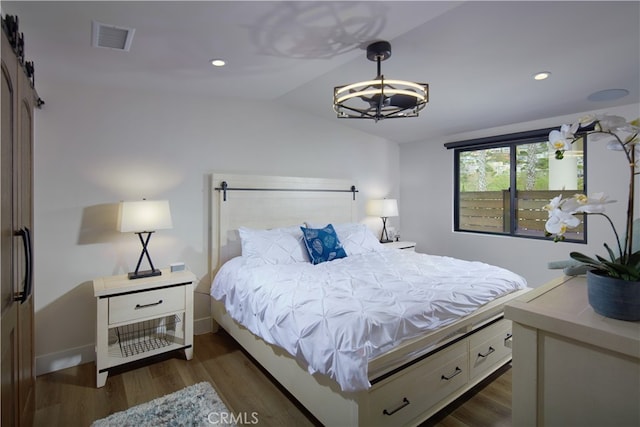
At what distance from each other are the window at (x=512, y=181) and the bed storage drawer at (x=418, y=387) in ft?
7.41

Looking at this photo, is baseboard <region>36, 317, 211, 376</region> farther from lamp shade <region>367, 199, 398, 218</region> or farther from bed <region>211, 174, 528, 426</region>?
lamp shade <region>367, 199, 398, 218</region>

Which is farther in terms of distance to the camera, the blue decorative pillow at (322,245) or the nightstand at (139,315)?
the blue decorative pillow at (322,245)

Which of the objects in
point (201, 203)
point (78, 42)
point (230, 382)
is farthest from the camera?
point (201, 203)

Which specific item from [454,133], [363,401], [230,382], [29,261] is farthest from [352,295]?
[454,133]

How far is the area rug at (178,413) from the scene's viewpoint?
197 cm

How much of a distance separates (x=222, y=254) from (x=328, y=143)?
1966mm

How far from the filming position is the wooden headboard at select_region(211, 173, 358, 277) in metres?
3.33

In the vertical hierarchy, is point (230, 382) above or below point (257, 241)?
below

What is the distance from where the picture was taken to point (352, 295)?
2076 millimetres

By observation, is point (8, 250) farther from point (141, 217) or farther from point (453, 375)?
point (453, 375)

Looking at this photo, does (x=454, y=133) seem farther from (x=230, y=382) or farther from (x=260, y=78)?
(x=230, y=382)

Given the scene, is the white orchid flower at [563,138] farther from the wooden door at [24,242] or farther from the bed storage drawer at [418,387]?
the wooden door at [24,242]

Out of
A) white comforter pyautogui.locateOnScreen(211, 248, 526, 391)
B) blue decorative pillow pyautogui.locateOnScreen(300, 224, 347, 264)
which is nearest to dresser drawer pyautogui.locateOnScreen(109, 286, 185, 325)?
white comforter pyautogui.locateOnScreen(211, 248, 526, 391)

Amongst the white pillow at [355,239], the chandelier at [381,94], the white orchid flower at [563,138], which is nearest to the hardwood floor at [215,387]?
the white pillow at [355,239]
